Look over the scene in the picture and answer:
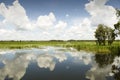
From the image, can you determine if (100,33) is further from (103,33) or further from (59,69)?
(59,69)

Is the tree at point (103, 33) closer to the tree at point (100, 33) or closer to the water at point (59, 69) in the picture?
the tree at point (100, 33)

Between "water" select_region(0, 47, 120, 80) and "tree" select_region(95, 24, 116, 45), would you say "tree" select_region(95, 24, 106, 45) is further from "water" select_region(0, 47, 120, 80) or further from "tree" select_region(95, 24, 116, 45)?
"water" select_region(0, 47, 120, 80)

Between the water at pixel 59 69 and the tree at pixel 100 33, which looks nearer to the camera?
the water at pixel 59 69

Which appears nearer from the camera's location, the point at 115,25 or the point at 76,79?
the point at 76,79

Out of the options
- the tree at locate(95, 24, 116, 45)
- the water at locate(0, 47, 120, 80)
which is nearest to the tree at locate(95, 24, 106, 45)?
the tree at locate(95, 24, 116, 45)

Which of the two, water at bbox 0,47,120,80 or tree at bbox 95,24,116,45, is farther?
tree at bbox 95,24,116,45

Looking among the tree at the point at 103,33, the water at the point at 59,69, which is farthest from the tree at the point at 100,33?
the water at the point at 59,69

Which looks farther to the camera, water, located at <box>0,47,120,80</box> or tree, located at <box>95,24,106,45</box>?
tree, located at <box>95,24,106,45</box>

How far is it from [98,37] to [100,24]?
19.0ft

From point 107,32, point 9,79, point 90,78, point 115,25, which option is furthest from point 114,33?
point 9,79

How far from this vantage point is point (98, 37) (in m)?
97.3

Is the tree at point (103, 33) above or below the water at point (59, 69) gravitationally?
above

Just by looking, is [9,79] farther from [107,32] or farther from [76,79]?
[107,32]

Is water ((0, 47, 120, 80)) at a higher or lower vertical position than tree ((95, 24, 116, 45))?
lower
